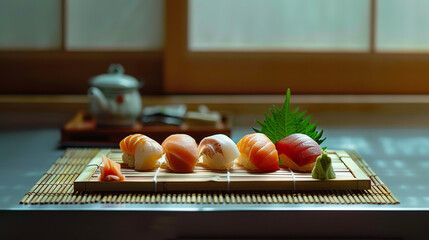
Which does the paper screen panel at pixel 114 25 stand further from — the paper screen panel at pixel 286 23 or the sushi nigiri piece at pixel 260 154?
the sushi nigiri piece at pixel 260 154

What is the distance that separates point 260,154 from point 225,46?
1048 mm

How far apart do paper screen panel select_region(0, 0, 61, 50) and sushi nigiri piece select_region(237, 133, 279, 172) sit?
3.82ft

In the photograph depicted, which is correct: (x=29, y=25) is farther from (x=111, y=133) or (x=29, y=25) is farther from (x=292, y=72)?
(x=292, y=72)

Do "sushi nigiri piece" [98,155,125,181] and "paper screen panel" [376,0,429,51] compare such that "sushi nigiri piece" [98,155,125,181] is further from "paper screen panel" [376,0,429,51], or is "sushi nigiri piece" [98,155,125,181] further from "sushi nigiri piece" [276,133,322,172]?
"paper screen panel" [376,0,429,51]

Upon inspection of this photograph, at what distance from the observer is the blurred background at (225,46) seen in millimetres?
2127

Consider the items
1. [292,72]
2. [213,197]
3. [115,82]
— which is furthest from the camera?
[292,72]

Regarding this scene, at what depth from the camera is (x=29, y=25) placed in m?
2.14

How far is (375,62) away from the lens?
7.03 feet

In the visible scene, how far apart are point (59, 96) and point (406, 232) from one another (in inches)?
54.7

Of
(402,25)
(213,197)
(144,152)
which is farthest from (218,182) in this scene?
(402,25)

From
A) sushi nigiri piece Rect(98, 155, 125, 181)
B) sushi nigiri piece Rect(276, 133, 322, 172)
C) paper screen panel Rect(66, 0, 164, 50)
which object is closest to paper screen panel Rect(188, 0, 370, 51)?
paper screen panel Rect(66, 0, 164, 50)

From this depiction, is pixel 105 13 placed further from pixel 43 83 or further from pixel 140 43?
pixel 43 83

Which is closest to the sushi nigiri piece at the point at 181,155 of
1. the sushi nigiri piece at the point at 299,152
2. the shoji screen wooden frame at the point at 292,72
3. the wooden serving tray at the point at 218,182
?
the wooden serving tray at the point at 218,182

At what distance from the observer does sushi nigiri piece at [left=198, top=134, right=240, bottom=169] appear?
3.82ft
